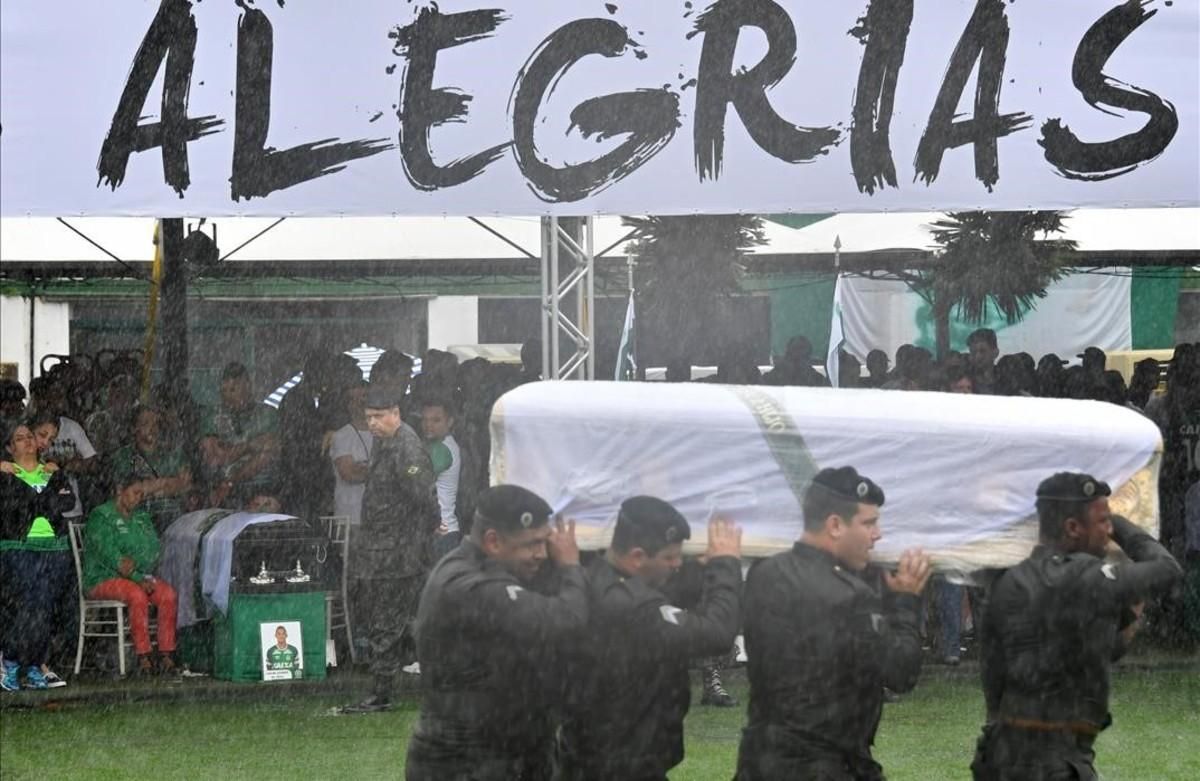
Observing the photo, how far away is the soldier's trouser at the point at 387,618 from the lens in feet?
31.5

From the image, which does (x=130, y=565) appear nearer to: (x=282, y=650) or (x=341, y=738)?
(x=282, y=650)

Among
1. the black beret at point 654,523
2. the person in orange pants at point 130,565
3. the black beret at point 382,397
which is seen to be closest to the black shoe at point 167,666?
the person in orange pants at point 130,565

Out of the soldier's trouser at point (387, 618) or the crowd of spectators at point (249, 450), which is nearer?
the soldier's trouser at point (387, 618)

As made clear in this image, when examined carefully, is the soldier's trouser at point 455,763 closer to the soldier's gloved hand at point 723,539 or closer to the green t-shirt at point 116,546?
the soldier's gloved hand at point 723,539

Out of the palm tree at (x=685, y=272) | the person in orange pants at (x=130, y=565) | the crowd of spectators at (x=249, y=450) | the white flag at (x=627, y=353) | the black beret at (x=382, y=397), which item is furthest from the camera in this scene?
the palm tree at (x=685, y=272)

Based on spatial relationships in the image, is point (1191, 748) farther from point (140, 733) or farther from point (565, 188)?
point (140, 733)

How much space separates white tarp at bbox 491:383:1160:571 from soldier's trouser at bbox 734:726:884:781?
57 centimetres

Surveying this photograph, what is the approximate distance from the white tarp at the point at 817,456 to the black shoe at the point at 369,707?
4.17 metres

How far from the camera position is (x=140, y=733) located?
9430mm

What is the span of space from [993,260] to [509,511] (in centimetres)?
935

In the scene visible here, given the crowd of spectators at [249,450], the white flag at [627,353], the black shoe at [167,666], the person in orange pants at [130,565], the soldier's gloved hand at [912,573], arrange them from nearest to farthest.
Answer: the soldier's gloved hand at [912,573] → the white flag at [627,353] → the crowd of spectators at [249,450] → the person in orange pants at [130,565] → the black shoe at [167,666]

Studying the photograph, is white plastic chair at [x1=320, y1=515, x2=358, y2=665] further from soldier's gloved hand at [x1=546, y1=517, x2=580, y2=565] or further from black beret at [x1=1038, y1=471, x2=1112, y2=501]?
black beret at [x1=1038, y1=471, x2=1112, y2=501]

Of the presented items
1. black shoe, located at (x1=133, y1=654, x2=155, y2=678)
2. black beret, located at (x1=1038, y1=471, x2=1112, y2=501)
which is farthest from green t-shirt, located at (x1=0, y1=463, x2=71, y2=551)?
black beret, located at (x1=1038, y1=471, x2=1112, y2=501)

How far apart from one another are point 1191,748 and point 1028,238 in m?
5.70
